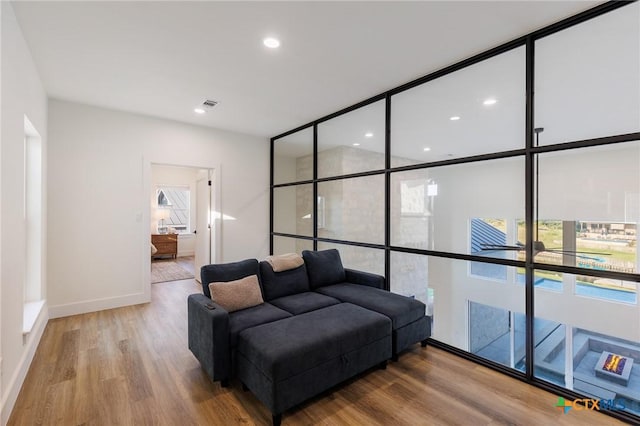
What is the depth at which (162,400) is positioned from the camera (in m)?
2.11

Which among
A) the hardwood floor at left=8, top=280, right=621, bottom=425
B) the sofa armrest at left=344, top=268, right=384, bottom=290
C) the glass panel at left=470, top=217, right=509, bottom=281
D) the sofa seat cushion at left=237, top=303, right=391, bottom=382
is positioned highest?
the glass panel at left=470, top=217, right=509, bottom=281

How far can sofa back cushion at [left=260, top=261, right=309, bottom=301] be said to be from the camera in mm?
2994

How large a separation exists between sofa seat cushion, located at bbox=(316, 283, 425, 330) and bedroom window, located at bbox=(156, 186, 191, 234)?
7.10 meters

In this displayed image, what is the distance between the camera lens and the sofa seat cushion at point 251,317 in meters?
2.24

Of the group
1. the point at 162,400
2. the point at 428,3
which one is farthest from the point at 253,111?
the point at 162,400

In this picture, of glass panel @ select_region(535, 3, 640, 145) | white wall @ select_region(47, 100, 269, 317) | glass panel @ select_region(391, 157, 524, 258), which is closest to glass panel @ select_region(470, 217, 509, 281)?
glass panel @ select_region(391, 157, 524, 258)

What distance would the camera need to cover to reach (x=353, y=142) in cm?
418

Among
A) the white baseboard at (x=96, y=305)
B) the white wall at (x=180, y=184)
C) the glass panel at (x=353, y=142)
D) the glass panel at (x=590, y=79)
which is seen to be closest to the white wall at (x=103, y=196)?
the white baseboard at (x=96, y=305)

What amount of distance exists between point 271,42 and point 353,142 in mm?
1949

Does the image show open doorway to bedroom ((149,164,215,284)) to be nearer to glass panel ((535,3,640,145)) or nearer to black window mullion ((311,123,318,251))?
black window mullion ((311,123,318,251))

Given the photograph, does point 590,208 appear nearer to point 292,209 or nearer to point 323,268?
point 323,268

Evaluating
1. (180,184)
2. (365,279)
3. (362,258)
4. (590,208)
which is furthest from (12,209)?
(180,184)

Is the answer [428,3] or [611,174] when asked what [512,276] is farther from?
[428,3]

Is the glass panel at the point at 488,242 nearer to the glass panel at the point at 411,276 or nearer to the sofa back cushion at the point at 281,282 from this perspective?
the glass panel at the point at 411,276
